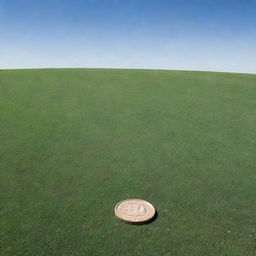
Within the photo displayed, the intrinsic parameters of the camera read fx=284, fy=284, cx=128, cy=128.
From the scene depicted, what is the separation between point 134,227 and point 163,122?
7164 mm

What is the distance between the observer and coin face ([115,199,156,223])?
5875mm

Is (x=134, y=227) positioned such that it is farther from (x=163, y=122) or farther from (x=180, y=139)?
(x=163, y=122)

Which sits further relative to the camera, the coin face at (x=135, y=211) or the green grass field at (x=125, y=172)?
the coin face at (x=135, y=211)

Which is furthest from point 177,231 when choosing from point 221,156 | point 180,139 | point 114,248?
point 180,139

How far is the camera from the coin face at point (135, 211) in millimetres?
5875

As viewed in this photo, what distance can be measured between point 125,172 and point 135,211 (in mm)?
1829

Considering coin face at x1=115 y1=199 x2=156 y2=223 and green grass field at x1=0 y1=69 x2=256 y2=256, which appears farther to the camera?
coin face at x1=115 y1=199 x2=156 y2=223

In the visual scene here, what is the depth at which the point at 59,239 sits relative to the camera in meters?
5.33

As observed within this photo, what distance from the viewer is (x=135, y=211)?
619 cm

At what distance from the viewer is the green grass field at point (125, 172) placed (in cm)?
538

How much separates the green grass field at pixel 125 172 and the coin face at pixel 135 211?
0.53 feet

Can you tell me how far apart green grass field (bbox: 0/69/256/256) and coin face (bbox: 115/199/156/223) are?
160 mm

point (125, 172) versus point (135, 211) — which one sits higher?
point (125, 172)

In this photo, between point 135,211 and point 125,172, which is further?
point 125,172
